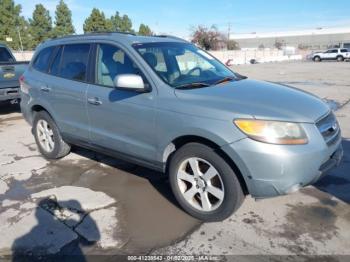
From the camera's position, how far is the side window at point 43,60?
18.3ft

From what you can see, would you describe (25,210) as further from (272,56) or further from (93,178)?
(272,56)

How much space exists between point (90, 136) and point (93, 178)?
24.6 inches

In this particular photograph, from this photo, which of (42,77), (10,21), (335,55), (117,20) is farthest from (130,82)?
(117,20)

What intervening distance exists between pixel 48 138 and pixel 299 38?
11041 cm

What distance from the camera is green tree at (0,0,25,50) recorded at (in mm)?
41781

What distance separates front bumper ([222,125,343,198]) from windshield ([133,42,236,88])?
1.13m

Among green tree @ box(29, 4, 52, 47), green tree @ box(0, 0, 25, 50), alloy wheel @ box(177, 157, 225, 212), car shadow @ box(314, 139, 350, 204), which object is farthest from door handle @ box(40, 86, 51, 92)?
green tree @ box(29, 4, 52, 47)

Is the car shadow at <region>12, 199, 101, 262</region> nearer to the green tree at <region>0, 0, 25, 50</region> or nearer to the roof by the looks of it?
the roof

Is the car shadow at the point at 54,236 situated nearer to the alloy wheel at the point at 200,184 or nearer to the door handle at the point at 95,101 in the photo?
the alloy wheel at the point at 200,184

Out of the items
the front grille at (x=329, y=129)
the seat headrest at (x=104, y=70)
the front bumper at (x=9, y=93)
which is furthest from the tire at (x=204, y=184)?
the front bumper at (x=9, y=93)

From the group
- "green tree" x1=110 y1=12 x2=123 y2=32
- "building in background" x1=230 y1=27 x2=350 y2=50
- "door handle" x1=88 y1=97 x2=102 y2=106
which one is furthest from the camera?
"building in background" x1=230 y1=27 x2=350 y2=50

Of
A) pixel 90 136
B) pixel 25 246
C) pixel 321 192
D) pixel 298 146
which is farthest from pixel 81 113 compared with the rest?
pixel 321 192

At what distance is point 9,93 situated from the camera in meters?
9.16

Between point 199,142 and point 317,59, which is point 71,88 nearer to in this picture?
point 199,142
